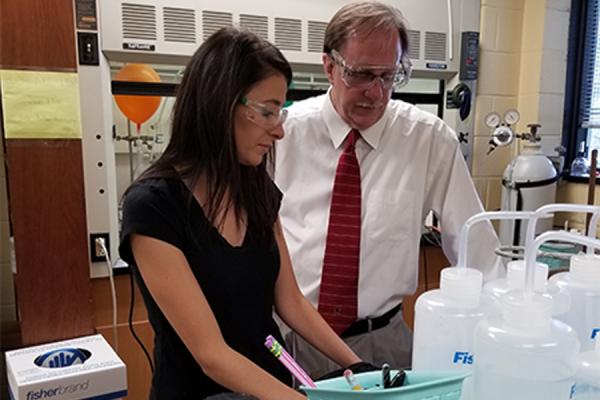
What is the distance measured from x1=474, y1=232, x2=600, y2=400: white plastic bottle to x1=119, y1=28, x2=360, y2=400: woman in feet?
1.26

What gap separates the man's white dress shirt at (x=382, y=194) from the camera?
134cm

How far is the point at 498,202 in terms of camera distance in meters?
2.85

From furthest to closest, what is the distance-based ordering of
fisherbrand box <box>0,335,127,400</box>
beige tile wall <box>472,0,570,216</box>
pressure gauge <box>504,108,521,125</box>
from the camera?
beige tile wall <box>472,0,570,216</box>
pressure gauge <box>504,108,521,125</box>
fisherbrand box <box>0,335,127,400</box>

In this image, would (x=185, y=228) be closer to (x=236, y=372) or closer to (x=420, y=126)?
(x=236, y=372)

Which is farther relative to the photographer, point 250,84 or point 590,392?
point 250,84

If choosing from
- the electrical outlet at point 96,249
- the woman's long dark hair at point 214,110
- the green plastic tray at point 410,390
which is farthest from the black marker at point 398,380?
the electrical outlet at point 96,249

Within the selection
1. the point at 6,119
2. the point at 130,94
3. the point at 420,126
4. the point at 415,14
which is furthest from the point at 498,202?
the point at 6,119

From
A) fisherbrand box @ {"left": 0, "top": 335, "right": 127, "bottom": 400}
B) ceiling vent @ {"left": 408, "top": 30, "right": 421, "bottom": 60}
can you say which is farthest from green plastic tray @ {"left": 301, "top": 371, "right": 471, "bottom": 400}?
ceiling vent @ {"left": 408, "top": 30, "right": 421, "bottom": 60}

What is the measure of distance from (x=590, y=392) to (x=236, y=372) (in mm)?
559

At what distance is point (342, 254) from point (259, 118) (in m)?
0.44

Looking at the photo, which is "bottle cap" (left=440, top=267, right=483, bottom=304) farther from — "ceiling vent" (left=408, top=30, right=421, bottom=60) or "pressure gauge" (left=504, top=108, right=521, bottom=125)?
"pressure gauge" (left=504, top=108, right=521, bottom=125)

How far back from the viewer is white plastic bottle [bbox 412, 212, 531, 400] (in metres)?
0.71

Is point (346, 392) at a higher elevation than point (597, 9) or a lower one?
lower

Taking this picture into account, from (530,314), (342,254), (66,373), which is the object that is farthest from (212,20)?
(530,314)
